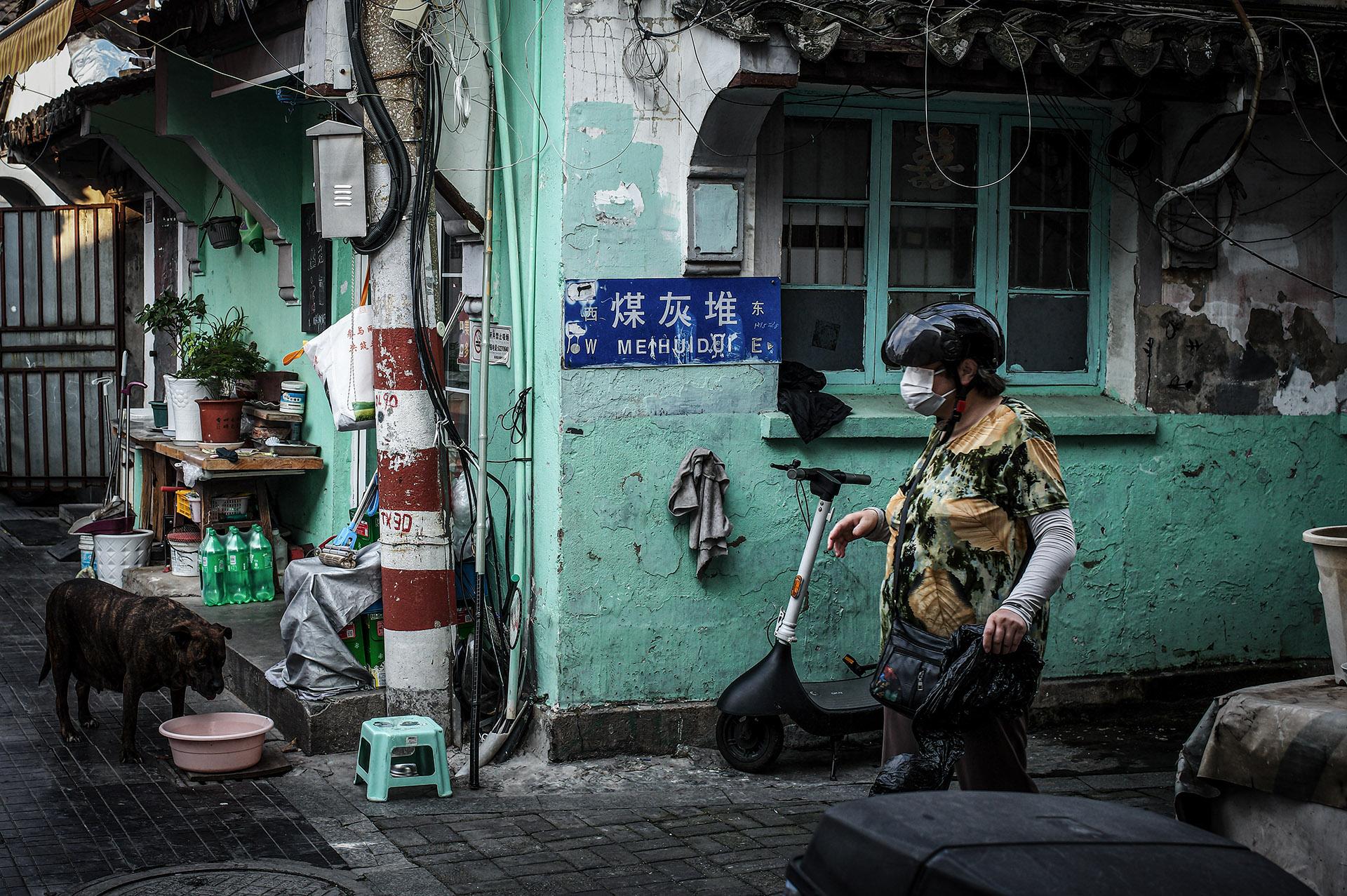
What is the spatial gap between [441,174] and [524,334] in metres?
0.93

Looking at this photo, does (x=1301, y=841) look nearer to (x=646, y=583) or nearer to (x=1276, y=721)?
(x=1276, y=721)

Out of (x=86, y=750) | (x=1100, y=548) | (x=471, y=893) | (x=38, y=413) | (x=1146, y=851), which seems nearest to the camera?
(x=1146, y=851)

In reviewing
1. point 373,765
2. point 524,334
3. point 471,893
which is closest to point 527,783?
point 373,765

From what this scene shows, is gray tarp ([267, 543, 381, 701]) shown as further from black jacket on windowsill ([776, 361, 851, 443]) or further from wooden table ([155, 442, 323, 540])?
wooden table ([155, 442, 323, 540])

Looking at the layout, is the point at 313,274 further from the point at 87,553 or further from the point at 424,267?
the point at 424,267

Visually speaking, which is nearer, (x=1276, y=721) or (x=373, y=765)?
(x=1276, y=721)

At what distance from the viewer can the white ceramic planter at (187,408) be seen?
33.6 ft

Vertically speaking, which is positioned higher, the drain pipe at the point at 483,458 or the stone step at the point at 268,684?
the drain pipe at the point at 483,458

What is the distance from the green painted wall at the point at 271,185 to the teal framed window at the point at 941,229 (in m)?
3.03

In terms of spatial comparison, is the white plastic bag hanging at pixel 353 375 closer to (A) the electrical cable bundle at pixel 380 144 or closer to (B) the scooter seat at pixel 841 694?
(A) the electrical cable bundle at pixel 380 144

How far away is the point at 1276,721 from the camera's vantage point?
3.93 meters

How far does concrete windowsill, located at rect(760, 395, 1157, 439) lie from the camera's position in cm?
700

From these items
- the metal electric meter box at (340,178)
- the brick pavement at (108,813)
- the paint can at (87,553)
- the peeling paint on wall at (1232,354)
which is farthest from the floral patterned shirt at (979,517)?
the paint can at (87,553)

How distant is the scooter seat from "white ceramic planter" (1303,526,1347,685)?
2.00 m
